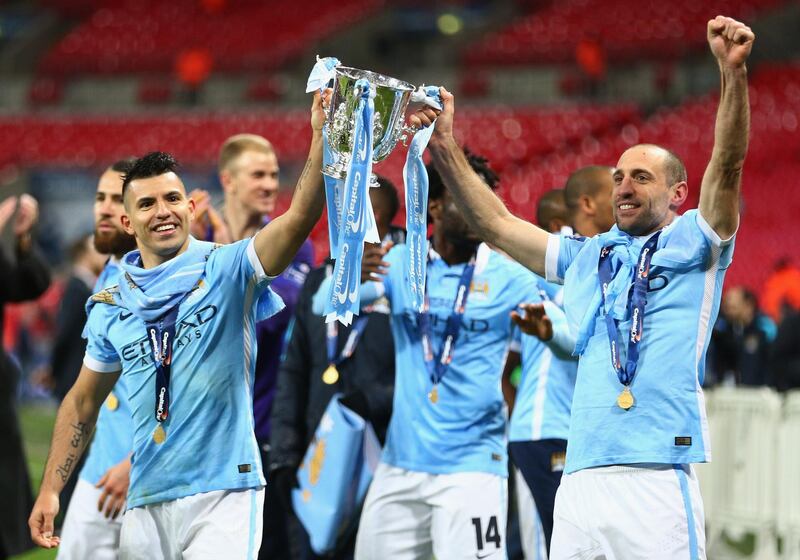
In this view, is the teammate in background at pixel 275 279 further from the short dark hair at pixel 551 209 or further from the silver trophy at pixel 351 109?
the silver trophy at pixel 351 109

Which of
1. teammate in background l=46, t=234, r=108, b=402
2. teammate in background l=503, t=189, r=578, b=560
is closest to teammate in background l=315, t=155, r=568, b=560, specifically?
teammate in background l=503, t=189, r=578, b=560

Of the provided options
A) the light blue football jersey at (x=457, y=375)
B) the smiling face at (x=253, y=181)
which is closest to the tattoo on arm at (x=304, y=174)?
the light blue football jersey at (x=457, y=375)

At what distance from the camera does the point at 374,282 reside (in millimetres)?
5414

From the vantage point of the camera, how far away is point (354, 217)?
3955 mm

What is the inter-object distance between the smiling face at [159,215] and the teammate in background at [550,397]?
6.27 feet

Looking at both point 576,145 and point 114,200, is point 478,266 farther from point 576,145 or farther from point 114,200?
point 576,145

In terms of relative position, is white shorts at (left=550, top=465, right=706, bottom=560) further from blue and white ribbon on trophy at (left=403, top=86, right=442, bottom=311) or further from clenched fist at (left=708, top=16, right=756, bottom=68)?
clenched fist at (left=708, top=16, right=756, bottom=68)

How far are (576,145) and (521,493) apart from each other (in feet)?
54.9

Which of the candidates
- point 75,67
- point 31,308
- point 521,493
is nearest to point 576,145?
point 31,308

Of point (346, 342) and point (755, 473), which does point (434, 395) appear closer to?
point (346, 342)

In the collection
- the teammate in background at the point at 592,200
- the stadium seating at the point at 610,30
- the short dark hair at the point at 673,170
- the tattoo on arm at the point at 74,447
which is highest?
the stadium seating at the point at 610,30

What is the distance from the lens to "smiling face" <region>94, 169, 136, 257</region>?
583 cm

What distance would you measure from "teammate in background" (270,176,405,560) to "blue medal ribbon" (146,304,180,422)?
1.84 m

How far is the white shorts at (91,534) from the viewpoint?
5.43m
